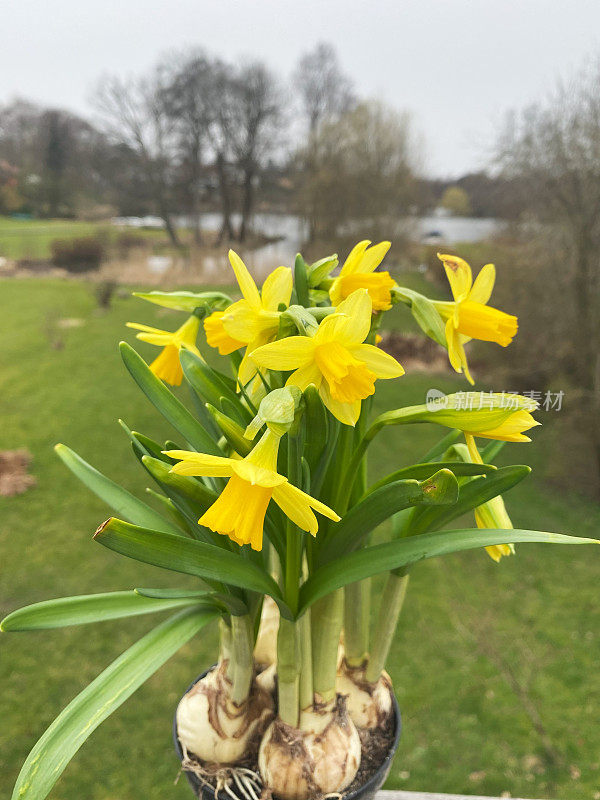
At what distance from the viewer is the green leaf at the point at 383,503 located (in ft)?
1.26

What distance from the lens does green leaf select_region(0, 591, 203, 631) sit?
47 cm

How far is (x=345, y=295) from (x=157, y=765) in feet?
4.62

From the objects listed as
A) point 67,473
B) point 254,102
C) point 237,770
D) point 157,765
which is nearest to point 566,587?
point 157,765

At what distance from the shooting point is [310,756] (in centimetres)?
51

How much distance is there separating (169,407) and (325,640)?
28 centimetres

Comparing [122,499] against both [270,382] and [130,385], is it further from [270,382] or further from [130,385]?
[130,385]

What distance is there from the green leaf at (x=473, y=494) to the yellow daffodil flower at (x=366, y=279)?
0.17 metres

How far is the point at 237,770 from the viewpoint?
0.53m

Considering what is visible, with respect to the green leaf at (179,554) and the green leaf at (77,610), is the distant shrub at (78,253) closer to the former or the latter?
the green leaf at (77,610)

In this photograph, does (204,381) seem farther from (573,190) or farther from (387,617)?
(573,190)

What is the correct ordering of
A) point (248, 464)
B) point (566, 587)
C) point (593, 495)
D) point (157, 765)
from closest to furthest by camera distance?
point (248, 464), point (157, 765), point (566, 587), point (593, 495)

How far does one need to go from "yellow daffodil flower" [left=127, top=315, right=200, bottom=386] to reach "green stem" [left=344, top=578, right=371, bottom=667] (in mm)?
297

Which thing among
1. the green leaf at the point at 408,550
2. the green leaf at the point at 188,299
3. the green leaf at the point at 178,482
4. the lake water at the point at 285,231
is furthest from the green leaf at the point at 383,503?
the lake water at the point at 285,231

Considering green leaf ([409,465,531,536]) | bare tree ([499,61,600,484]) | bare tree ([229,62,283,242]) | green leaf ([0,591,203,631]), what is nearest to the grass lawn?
bare tree ([499,61,600,484])
